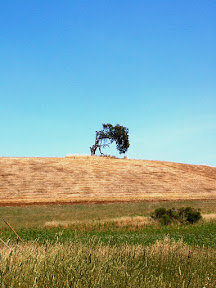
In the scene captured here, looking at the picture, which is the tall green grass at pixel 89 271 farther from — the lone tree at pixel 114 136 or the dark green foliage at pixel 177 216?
the lone tree at pixel 114 136

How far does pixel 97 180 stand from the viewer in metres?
44.7

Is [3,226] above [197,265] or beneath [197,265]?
beneath

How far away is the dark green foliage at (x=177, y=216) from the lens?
751 inches

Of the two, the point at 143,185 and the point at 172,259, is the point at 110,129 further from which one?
the point at 172,259

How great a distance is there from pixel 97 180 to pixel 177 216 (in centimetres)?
2526

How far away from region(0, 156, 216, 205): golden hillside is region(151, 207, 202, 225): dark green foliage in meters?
15.4

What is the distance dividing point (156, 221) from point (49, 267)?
571 inches

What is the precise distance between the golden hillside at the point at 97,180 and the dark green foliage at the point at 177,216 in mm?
15449

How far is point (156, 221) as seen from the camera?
19422 mm

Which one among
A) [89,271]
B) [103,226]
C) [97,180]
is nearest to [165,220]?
[103,226]

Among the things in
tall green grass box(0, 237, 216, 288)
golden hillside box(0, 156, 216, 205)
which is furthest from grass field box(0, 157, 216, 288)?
golden hillside box(0, 156, 216, 205)

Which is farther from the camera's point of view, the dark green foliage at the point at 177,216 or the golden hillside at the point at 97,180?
the golden hillside at the point at 97,180

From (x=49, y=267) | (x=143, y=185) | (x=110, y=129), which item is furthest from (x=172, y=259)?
(x=110, y=129)

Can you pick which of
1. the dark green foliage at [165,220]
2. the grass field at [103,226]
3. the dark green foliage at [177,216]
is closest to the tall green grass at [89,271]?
the grass field at [103,226]
